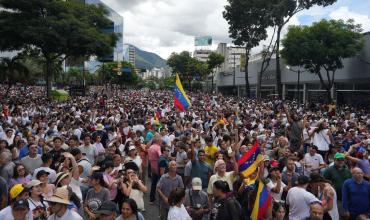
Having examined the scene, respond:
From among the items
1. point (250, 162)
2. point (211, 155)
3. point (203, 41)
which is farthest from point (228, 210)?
point (203, 41)

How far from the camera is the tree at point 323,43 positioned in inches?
1320

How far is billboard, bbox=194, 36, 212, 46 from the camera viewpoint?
156 m

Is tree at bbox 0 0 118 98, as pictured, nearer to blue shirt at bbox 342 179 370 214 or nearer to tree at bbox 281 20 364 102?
tree at bbox 281 20 364 102

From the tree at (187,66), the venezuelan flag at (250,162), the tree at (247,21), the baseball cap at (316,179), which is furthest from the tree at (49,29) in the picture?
the tree at (187,66)

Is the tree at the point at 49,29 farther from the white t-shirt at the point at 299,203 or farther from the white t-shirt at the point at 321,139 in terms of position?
the white t-shirt at the point at 299,203

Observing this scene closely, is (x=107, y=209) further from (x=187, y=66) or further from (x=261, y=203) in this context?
(x=187, y=66)

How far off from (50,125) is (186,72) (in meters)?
79.2

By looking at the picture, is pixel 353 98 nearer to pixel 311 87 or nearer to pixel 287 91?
pixel 311 87

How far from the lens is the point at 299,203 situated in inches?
235

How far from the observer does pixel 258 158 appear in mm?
6887

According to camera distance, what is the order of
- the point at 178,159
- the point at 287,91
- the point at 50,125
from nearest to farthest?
the point at 178,159, the point at 50,125, the point at 287,91

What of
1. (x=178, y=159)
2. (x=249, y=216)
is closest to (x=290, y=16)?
(x=178, y=159)

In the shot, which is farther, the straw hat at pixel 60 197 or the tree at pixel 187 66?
the tree at pixel 187 66

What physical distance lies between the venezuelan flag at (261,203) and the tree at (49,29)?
32.0 meters
